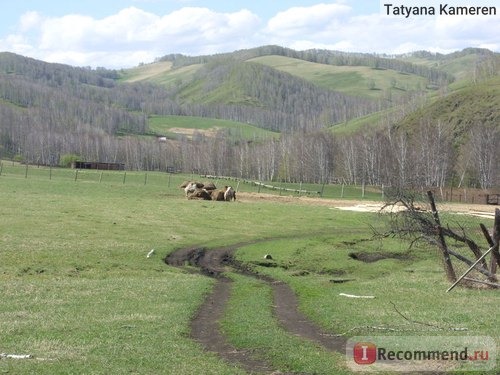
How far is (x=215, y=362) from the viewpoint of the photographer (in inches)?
742

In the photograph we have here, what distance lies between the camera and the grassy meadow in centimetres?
2000

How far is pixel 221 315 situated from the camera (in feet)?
88.9

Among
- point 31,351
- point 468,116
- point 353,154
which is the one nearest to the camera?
point 31,351

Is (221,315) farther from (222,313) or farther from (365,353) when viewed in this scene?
(365,353)

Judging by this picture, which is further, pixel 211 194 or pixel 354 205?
pixel 354 205

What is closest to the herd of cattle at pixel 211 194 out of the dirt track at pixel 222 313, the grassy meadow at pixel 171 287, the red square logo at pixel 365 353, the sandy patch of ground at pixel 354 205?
the sandy patch of ground at pixel 354 205

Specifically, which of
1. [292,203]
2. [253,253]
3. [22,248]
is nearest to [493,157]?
[292,203]

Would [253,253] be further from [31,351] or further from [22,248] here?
[31,351]

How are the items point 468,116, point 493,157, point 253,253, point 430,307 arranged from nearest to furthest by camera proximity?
point 430,307, point 253,253, point 493,157, point 468,116

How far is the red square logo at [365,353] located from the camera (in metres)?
18.3

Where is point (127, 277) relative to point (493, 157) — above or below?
below

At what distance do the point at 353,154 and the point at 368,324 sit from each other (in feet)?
487

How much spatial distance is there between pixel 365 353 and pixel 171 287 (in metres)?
16.3

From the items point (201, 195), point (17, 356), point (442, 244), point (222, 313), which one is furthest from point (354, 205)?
point (17, 356)
